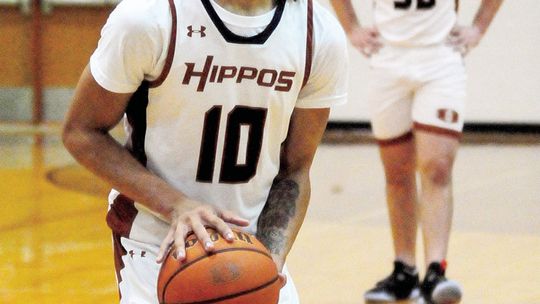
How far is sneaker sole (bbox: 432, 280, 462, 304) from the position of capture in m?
5.22

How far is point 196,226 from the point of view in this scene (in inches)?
106

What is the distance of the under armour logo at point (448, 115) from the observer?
5.59 meters

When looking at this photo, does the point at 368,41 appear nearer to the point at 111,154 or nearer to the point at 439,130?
the point at 439,130

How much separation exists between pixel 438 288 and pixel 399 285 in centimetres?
56

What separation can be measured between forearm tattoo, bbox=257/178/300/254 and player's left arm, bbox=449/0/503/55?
277cm

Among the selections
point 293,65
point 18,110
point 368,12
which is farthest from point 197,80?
point 18,110

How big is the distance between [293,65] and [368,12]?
29.5ft

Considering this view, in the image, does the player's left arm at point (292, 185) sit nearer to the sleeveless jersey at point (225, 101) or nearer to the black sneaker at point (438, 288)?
the sleeveless jersey at point (225, 101)

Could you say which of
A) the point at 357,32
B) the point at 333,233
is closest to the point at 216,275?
the point at 357,32

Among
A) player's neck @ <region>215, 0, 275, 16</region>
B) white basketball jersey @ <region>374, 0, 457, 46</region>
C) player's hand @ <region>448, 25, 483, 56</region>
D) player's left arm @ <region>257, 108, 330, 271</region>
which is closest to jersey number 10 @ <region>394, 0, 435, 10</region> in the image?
white basketball jersey @ <region>374, 0, 457, 46</region>

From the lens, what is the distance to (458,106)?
5.62 meters

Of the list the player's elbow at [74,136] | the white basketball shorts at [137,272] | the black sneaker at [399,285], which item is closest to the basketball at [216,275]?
the white basketball shorts at [137,272]

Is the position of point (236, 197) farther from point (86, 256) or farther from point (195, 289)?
point (86, 256)

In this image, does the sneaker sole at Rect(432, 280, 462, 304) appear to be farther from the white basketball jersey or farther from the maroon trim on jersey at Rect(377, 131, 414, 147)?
the white basketball jersey
